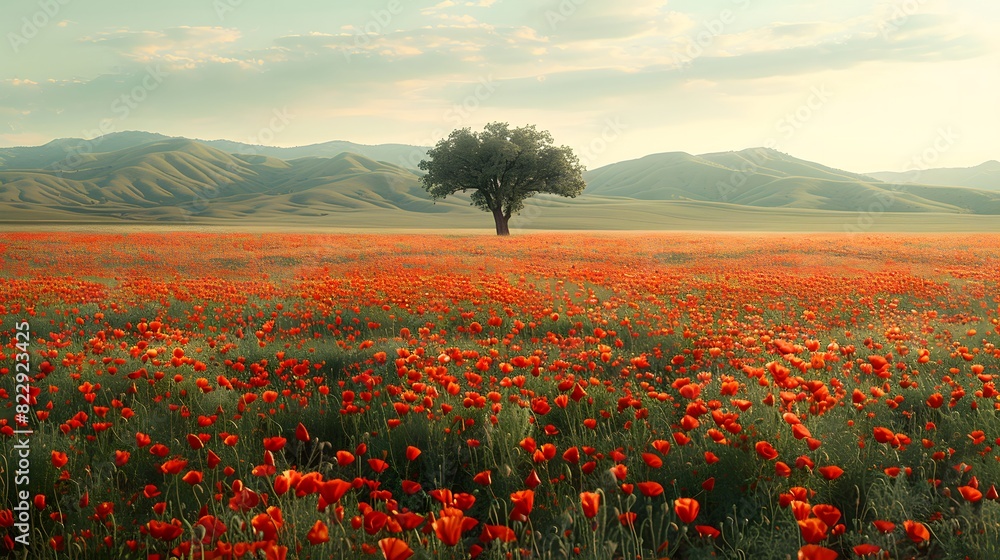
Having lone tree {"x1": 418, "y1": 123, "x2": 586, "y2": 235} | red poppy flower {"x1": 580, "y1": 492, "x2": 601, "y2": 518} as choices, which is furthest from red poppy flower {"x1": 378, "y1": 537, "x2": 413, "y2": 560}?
lone tree {"x1": 418, "y1": 123, "x2": 586, "y2": 235}

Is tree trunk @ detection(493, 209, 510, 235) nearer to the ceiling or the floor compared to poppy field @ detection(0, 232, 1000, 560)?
nearer to the ceiling

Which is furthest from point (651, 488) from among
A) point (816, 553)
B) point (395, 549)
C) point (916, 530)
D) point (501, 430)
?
point (501, 430)

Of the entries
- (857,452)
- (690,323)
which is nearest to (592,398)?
(857,452)

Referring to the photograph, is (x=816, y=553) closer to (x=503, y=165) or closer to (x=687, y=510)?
(x=687, y=510)

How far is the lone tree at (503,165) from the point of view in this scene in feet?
143

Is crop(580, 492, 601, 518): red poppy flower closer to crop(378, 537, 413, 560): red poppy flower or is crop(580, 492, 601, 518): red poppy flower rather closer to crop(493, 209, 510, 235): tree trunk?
crop(378, 537, 413, 560): red poppy flower

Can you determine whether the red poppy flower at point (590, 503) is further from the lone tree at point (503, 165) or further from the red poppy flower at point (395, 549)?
the lone tree at point (503, 165)

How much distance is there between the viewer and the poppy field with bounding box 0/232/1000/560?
9.32 ft

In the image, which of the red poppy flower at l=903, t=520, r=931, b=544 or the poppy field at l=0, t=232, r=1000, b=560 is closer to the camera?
the red poppy flower at l=903, t=520, r=931, b=544

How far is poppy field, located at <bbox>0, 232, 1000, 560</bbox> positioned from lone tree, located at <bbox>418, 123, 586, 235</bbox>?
110 feet

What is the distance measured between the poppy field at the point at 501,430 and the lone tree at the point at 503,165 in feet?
110

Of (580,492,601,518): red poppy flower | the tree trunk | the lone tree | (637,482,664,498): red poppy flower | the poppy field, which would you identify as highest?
the lone tree

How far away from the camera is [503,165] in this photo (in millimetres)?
43219

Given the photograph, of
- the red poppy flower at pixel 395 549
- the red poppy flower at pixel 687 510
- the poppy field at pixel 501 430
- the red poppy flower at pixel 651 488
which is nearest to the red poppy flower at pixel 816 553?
the poppy field at pixel 501 430
